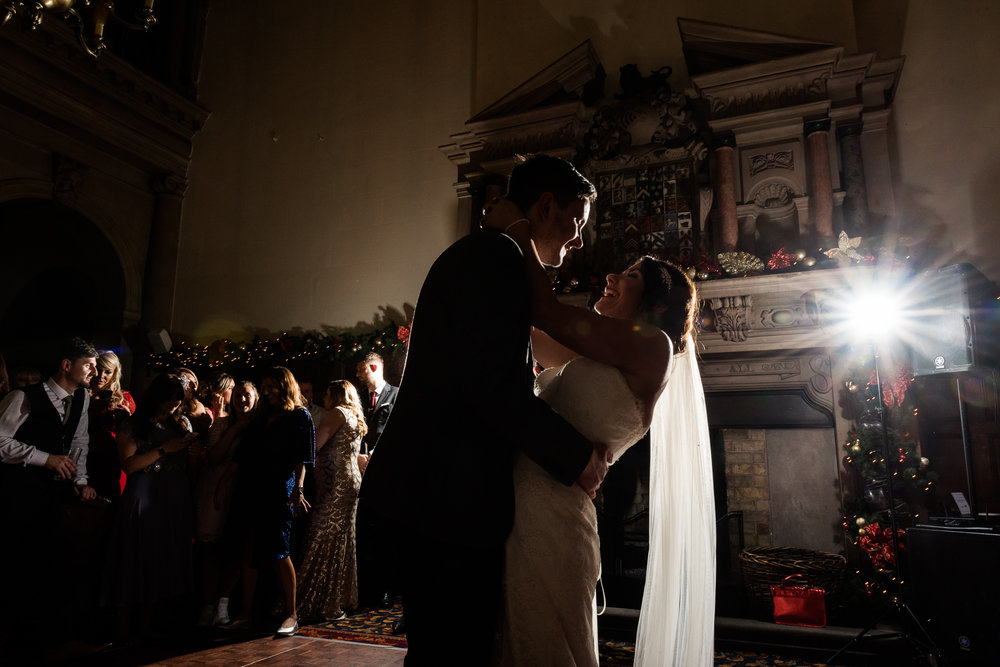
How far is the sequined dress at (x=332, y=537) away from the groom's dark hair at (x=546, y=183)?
3.42 meters

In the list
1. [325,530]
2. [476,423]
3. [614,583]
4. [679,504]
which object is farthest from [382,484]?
[614,583]

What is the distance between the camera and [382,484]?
1228 millimetres

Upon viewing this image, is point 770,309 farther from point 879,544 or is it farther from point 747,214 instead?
point 879,544

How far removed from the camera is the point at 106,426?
14.0 feet

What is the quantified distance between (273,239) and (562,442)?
26.6 ft

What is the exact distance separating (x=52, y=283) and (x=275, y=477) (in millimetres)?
7111

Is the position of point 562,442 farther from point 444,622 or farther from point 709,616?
point 709,616

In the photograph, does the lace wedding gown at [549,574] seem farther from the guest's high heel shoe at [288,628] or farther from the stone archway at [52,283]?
the stone archway at [52,283]

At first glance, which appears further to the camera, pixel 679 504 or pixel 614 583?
pixel 614 583

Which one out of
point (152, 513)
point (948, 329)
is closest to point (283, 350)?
point (152, 513)

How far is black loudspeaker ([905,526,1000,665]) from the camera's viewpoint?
120 inches

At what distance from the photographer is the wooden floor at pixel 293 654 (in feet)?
10.9

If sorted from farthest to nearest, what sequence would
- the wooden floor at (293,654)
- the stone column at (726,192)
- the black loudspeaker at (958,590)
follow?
the stone column at (726,192) → the wooden floor at (293,654) → the black loudspeaker at (958,590)

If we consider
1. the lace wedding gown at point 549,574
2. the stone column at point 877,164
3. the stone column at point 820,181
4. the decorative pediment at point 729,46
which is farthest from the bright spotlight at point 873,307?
the lace wedding gown at point 549,574
